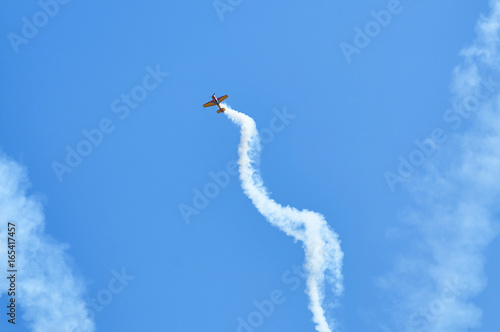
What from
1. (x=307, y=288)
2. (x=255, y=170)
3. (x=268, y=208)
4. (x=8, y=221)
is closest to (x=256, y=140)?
(x=255, y=170)

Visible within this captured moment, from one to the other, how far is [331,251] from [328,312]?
24.4 ft

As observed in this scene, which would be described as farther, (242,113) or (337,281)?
(242,113)

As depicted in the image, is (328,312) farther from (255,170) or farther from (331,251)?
(255,170)

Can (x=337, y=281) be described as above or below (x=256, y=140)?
below

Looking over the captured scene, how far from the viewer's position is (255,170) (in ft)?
242

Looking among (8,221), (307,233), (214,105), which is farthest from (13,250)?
(307,233)

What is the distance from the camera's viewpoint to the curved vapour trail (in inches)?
2756

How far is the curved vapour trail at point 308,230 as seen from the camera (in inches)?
2756

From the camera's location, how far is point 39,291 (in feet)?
236

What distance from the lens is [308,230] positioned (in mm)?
70750

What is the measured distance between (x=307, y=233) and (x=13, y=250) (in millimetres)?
35411

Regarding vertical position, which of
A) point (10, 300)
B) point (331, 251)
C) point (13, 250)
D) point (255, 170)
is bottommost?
point (10, 300)

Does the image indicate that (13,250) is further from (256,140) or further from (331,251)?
(331,251)

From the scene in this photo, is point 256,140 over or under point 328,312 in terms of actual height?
over
